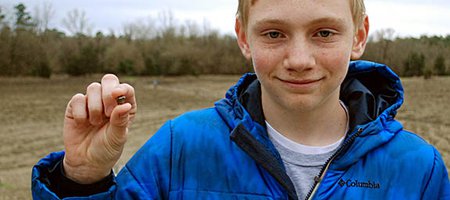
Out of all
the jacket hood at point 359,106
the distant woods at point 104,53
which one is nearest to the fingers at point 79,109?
the jacket hood at point 359,106

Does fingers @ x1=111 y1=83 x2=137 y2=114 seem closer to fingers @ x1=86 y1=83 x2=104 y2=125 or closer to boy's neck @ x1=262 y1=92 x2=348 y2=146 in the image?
fingers @ x1=86 y1=83 x2=104 y2=125

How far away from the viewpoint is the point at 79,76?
48.6 m

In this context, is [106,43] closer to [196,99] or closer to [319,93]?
[196,99]

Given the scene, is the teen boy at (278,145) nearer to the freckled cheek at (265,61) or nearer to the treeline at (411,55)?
the freckled cheek at (265,61)

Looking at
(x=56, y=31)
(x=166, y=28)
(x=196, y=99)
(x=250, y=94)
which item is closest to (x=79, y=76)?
(x=56, y=31)

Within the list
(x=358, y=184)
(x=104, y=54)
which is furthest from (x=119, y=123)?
(x=104, y=54)

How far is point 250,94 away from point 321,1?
0.49 metres

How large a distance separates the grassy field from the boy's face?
30.1 ft

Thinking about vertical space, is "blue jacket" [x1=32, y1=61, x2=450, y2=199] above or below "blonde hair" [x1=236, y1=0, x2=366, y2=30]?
below

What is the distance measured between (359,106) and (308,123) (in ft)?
0.82

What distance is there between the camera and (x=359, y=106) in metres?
1.96

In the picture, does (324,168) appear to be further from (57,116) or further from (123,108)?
(57,116)

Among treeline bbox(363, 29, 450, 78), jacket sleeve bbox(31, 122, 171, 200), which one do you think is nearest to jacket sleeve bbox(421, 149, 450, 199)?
jacket sleeve bbox(31, 122, 171, 200)

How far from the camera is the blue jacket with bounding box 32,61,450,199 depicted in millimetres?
1686
